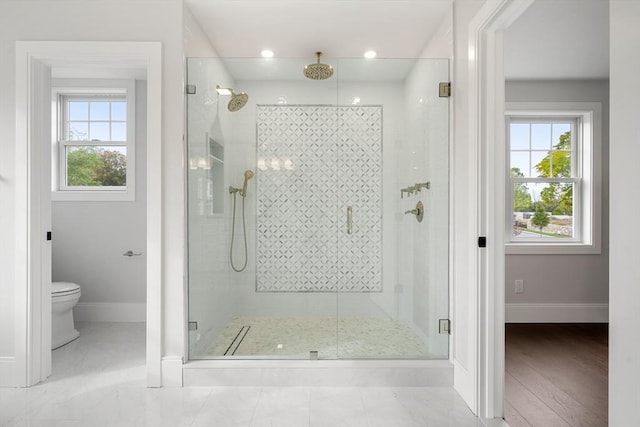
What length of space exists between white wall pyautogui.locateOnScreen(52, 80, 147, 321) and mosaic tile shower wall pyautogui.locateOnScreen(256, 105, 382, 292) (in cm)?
182

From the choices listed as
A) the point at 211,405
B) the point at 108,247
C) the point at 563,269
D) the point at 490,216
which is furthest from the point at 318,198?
the point at 563,269

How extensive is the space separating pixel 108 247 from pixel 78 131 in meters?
1.24

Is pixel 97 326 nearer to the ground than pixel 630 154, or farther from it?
nearer to the ground

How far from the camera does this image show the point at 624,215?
109 cm

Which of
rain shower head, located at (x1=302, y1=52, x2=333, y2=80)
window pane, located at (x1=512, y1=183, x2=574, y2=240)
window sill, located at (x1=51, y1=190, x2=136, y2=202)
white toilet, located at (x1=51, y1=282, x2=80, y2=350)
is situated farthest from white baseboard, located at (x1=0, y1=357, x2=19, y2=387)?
window pane, located at (x1=512, y1=183, x2=574, y2=240)

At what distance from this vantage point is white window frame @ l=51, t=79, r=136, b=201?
154 inches

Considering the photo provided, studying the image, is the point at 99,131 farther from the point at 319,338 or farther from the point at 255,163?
the point at 319,338

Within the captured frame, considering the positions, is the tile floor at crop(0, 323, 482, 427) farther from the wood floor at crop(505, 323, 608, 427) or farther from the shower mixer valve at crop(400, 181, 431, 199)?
the shower mixer valve at crop(400, 181, 431, 199)

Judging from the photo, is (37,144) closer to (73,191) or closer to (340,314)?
(73,191)

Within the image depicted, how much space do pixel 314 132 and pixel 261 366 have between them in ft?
5.21

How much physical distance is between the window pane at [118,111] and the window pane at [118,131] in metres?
0.06

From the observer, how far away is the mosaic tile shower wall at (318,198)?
8.98 feet

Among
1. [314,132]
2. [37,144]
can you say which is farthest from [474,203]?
[37,144]

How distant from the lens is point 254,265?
2809 mm
